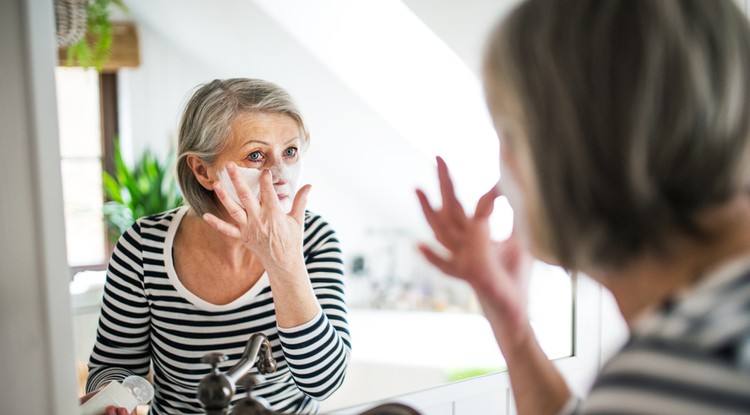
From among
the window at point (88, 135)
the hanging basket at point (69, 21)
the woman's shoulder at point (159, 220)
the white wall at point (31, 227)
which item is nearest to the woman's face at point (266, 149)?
the woman's shoulder at point (159, 220)

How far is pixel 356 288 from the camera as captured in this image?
1.46 m

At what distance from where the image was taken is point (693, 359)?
32 centimetres

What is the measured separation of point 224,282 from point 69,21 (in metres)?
0.48

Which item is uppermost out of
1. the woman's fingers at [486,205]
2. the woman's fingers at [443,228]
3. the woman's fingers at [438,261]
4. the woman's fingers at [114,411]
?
the woman's fingers at [486,205]

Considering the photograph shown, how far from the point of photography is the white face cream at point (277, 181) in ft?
2.42

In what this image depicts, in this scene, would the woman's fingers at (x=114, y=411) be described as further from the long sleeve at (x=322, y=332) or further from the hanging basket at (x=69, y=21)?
the hanging basket at (x=69, y=21)

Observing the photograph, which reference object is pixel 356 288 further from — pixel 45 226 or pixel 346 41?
pixel 45 226

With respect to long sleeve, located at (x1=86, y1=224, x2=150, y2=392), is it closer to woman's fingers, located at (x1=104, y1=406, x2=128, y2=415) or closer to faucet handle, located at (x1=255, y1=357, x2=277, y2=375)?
woman's fingers, located at (x1=104, y1=406, x2=128, y2=415)

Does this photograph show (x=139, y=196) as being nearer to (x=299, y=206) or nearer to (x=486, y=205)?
(x=299, y=206)

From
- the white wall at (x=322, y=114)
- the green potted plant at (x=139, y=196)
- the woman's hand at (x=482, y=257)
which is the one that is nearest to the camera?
the woman's hand at (x=482, y=257)

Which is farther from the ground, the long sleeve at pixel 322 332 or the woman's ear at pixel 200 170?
the woman's ear at pixel 200 170

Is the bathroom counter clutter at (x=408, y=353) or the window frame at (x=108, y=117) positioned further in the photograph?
the window frame at (x=108, y=117)

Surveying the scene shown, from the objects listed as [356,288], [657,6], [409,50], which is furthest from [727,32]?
[356,288]

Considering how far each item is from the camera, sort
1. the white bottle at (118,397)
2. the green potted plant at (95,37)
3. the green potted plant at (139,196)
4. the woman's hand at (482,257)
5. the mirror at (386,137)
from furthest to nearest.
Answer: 1. the green potted plant at (139,196)
2. the mirror at (386,137)
3. the green potted plant at (95,37)
4. the white bottle at (118,397)
5. the woman's hand at (482,257)
